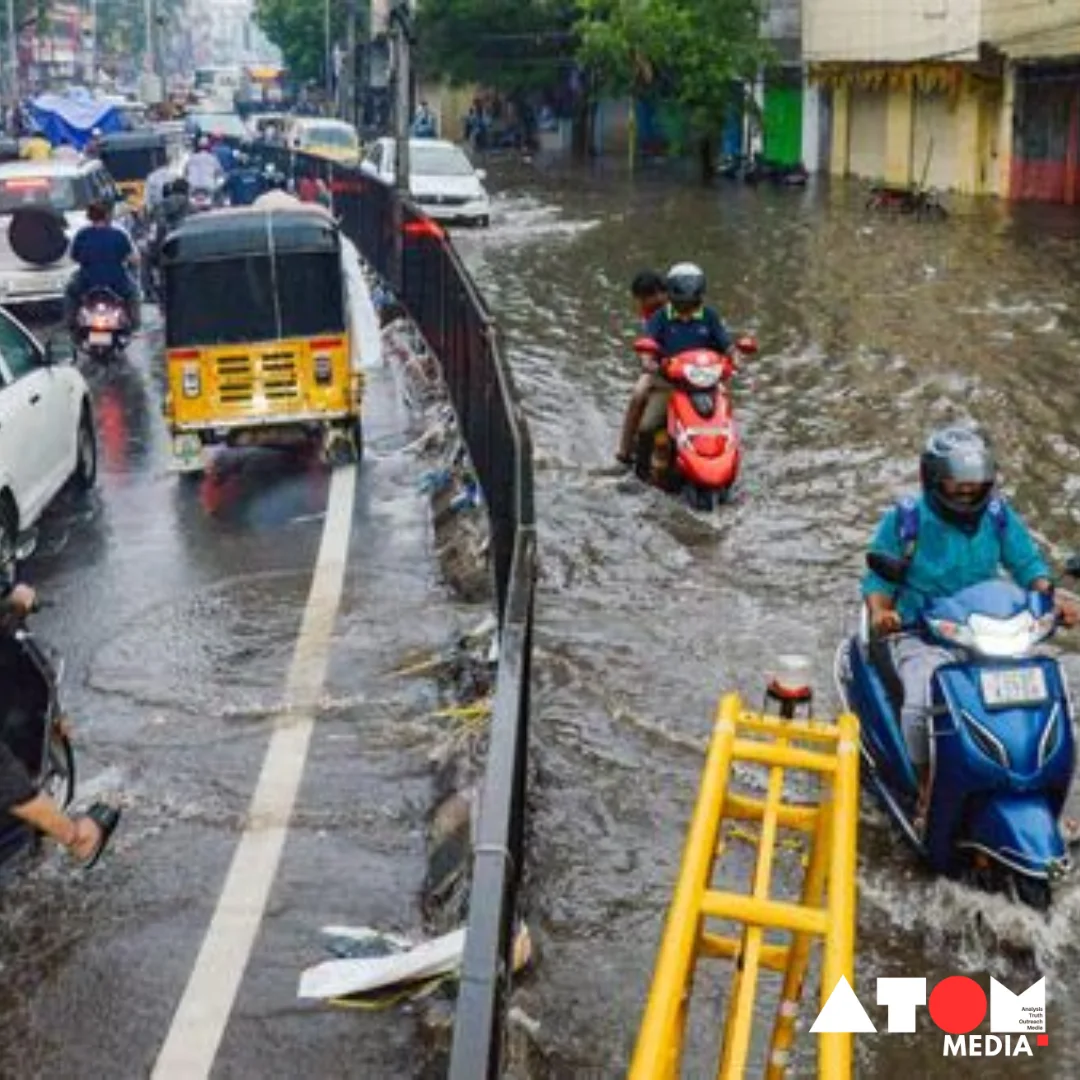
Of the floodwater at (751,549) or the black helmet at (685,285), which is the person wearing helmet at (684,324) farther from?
the floodwater at (751,549)

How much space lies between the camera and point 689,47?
4322 cm

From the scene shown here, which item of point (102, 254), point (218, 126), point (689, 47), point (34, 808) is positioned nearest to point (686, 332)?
point (34, 808)

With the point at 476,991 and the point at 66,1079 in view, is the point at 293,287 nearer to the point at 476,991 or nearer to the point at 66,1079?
the point at 66,1079

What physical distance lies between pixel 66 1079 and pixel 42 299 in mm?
16266

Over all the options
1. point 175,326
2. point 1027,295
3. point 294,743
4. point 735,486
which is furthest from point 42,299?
point 294,743

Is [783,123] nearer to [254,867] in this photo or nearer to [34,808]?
[254,867]

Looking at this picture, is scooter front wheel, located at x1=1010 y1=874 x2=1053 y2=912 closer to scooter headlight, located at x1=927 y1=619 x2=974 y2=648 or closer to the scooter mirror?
scooter headlight, located at x1=927 y1=619 x2=974 y2=648

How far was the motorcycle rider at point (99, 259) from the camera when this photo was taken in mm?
17547

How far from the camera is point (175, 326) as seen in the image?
1311 centimetres

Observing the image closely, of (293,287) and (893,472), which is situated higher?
(293,287)

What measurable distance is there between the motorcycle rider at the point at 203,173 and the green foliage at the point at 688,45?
55.8 ft

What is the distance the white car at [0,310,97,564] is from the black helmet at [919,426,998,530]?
5920 millimetres

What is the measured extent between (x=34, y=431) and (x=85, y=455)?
160 centimetres

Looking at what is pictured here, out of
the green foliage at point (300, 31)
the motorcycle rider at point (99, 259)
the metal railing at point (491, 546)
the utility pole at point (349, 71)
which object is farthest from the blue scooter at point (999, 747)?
the green foliage at point (300, 31)
